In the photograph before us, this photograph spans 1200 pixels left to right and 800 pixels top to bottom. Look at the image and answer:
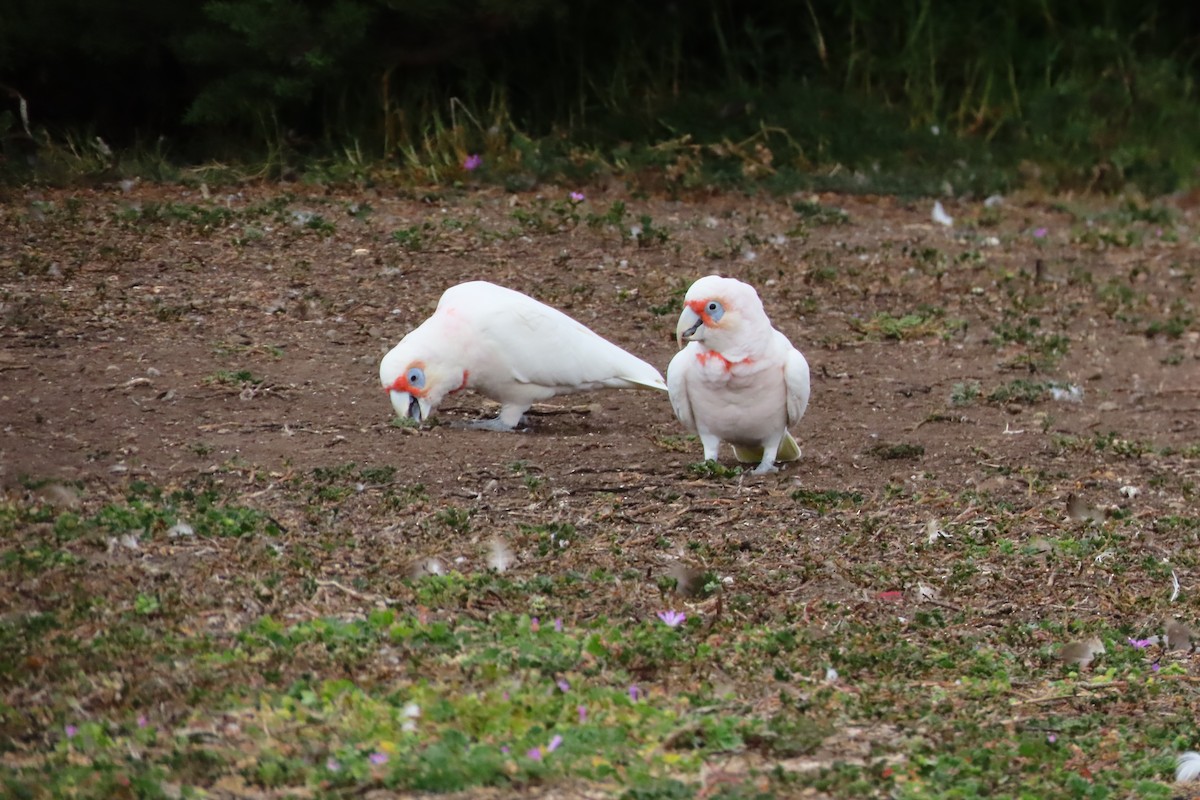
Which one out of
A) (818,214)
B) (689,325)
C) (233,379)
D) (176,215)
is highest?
(689,325)

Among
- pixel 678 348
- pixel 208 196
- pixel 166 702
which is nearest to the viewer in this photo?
pixel 166 702

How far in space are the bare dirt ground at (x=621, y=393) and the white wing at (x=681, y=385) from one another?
0.17 meters

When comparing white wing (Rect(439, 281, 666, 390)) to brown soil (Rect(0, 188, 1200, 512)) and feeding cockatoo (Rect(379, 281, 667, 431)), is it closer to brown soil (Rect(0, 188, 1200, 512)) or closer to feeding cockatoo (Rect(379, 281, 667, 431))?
feeding cockatoo (Rect(379, 281, 667, 431))

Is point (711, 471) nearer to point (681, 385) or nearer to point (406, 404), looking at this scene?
point (681, 385)

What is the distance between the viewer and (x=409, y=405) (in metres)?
5.50

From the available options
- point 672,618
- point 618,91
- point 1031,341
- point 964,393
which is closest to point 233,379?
point 672,618

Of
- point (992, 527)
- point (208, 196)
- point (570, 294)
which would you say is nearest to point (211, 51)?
point (208, 196)

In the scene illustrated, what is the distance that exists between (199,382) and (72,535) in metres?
1.62

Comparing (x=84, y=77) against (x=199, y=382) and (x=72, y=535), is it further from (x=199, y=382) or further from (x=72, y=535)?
(x=72, y=535)

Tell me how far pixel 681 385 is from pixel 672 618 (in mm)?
1374

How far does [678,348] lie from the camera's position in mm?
6863

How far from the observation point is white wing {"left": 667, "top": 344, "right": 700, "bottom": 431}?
529 centimetres

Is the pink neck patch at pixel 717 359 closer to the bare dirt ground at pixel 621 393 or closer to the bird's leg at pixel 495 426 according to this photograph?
the bare dirt ground at pixel 621 393

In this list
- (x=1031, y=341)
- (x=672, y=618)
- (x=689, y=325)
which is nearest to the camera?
(x=672, y=618)
